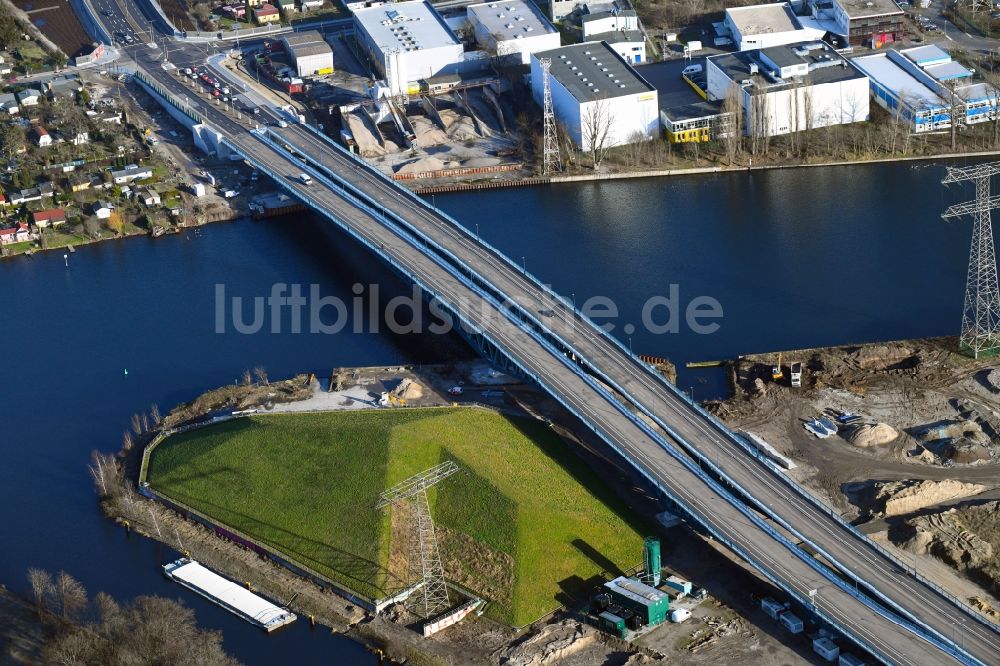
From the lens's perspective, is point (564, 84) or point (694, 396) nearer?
point (694, 396)

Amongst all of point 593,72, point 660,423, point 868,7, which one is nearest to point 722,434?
point 660,423

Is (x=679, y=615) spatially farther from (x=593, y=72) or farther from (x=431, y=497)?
(x=593, y=72)

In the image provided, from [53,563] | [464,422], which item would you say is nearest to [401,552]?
[464,422]

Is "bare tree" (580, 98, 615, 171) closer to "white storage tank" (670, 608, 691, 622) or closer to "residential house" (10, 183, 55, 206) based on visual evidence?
"residential house" (10, 183, 55, 206)

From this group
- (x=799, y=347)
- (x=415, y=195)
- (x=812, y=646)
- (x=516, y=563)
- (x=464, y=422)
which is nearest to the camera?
(x=812, y=646)

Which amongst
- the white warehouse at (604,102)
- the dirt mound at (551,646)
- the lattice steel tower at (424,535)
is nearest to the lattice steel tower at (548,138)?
the white warehouse at (604,102)

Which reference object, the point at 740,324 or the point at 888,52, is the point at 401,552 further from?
the point at 888,52

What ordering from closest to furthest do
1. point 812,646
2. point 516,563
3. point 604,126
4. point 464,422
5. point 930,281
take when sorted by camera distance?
point 812,646
point 516,563
point 464,422
point 930,281
point 604,126

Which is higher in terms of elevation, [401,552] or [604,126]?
[604,126]
